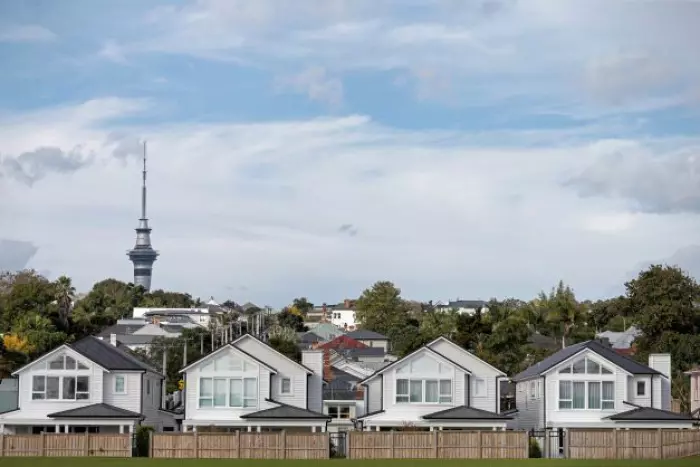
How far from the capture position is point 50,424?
8262cm

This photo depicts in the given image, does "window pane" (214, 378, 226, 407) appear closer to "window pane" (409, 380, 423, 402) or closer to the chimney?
the chimney

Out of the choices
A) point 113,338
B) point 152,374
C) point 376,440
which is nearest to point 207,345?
point 113,338

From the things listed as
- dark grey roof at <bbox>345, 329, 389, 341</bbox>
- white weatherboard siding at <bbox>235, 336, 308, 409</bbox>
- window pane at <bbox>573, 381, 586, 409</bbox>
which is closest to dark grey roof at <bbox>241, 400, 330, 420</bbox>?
white weatherboard siding at <bbox>235, 336, 308, 409</bbox>

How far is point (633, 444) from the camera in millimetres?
70250

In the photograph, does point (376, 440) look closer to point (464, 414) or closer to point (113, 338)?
point (464, 414)

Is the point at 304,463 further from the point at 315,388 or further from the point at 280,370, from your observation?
the point at 315,388

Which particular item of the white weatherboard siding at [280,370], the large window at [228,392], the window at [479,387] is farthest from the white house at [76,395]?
the window at [479,387]

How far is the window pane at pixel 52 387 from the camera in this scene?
8331 cm

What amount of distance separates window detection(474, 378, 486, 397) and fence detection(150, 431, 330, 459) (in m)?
16.3

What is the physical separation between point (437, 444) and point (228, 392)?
56.6ft

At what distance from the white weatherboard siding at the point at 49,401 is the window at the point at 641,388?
1274 inches

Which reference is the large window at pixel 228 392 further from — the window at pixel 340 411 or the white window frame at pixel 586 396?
the white window frame at pixel 586 396

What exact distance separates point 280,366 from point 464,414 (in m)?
11.6

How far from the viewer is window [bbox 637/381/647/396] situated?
279 feet
